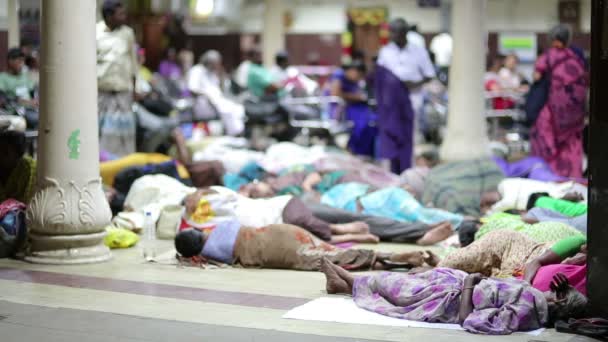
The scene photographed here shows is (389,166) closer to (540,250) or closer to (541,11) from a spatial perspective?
(540,250)

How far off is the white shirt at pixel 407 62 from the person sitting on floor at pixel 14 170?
4873 millimetres

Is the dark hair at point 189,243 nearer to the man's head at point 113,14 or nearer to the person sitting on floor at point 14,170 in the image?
the person sitting on floor at point 14,170

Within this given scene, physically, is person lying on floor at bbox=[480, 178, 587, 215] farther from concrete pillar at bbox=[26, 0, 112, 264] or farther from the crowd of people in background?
concrete pillar at bbox=[26, 0, 112, 264]

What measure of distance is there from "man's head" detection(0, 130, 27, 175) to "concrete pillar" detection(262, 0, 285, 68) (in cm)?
1253

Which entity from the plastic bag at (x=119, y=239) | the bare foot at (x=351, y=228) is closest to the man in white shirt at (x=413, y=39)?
the bare foot at (x=351, y=228)

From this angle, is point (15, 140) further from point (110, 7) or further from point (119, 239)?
point (110, 7)

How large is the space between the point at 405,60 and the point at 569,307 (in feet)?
22.0

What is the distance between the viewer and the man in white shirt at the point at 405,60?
39.7 feet

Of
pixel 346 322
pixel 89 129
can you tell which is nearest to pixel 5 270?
pixel 89 129

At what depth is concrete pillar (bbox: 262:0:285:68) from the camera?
68.7 ft

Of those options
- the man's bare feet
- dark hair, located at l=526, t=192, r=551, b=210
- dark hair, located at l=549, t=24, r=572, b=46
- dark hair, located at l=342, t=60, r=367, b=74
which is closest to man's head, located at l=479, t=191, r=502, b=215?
dark hair, located at l=526, t=192, r=551, b=210

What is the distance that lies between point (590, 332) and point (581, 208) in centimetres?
321

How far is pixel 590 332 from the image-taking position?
17.8 feet

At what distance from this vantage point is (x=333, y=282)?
659 centimetres
